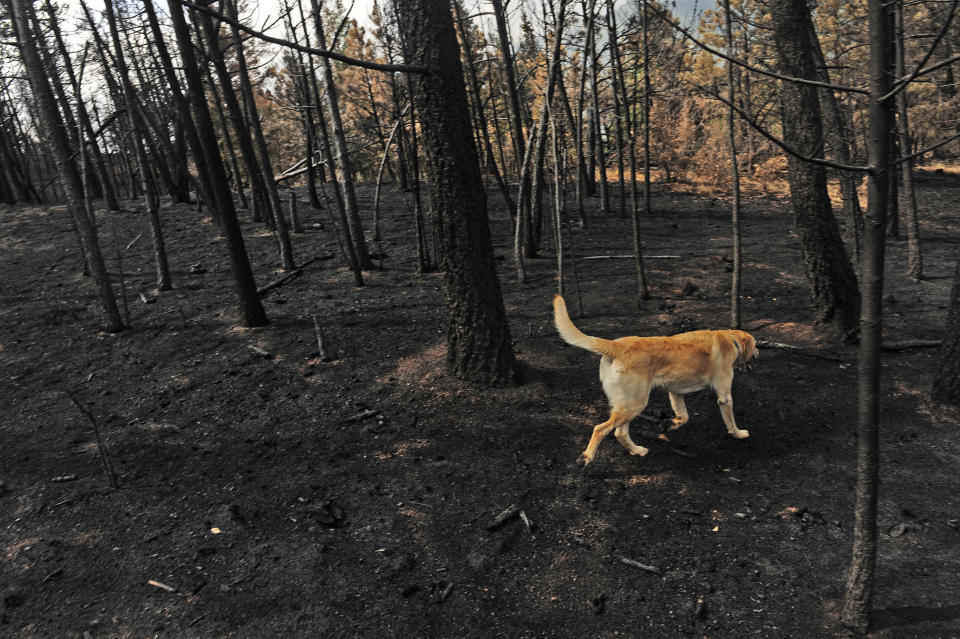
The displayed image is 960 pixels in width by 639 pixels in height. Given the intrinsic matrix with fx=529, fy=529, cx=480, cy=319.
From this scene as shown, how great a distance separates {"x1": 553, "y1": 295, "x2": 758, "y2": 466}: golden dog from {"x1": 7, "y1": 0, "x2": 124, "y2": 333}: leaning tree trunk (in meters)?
9.68

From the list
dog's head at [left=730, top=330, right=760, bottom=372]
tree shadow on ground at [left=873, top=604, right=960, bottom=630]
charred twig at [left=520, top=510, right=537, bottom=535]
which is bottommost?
tree shadow on ground at [left=873, top=604, right=960, bottom=630]

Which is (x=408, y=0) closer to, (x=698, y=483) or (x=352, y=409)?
(x=352, y=409)

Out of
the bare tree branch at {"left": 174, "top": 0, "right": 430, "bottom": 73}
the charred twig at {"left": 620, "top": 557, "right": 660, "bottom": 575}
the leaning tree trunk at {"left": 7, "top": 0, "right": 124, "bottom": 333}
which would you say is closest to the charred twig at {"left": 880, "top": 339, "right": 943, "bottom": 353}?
the charred twig at {"left": 620, "top": 557, "right": 660, "bottom": 575}

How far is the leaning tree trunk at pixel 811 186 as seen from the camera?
8.45 m

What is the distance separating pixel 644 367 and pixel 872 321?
103 inches

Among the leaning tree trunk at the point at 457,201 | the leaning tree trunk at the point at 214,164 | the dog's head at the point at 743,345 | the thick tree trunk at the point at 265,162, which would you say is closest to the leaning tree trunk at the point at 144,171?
the thick tree trunk at the point at 265,162

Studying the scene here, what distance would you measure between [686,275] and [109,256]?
1793 centimetres

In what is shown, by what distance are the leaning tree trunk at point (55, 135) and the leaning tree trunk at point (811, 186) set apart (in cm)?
1254

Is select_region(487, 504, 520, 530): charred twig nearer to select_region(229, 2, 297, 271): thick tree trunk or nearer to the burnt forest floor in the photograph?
the burnt forest floor

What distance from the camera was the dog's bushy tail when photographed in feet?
18.5

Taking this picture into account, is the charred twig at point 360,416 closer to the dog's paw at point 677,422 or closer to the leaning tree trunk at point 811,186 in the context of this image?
the dog's paw at point 677,422

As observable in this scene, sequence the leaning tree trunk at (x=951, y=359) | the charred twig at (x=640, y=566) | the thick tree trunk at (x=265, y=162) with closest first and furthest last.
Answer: the charred twig at (x=640, y=566) → the leaning tree trunk at (x=951, y=359) → the thick tree trunk at (x=265, y=162)

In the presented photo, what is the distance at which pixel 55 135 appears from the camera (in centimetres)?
967

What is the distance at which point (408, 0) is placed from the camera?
6980 mm
